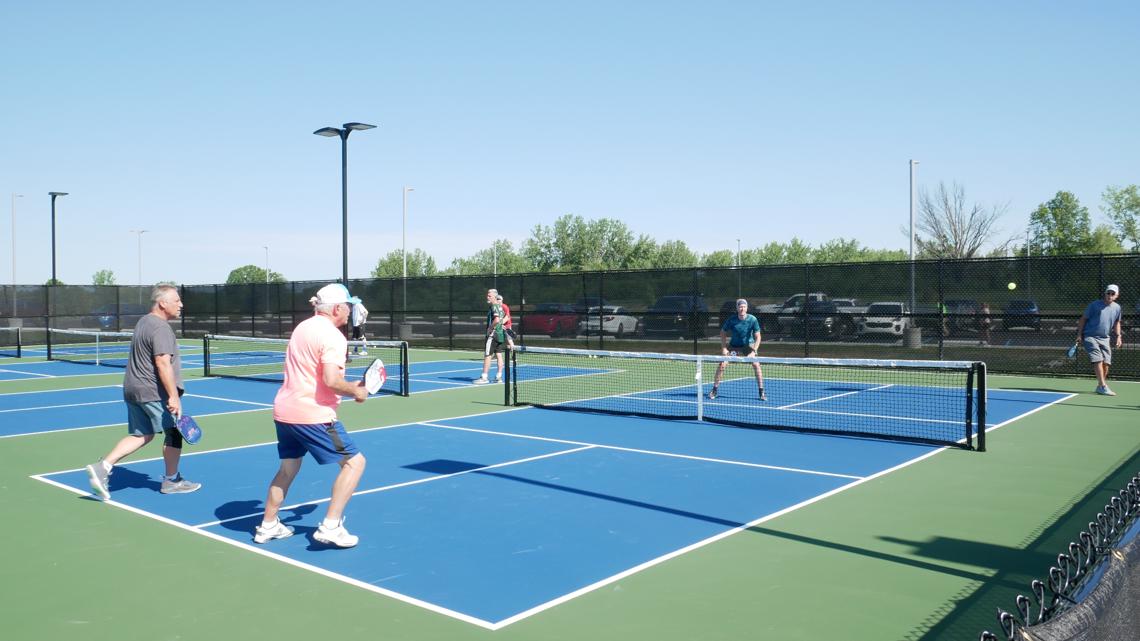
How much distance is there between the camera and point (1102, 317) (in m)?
14.3

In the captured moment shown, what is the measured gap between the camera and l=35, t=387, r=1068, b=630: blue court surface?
5.70m

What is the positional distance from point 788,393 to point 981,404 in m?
6.37

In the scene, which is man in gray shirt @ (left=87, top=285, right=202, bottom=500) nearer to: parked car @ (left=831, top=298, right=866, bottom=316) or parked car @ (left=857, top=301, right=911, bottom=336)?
parked car @ (left=857, top=301, right=911, bottom=336)

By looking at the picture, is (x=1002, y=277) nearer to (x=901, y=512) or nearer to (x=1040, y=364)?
(x=1040, y=364)

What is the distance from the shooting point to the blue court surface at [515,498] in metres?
5.70

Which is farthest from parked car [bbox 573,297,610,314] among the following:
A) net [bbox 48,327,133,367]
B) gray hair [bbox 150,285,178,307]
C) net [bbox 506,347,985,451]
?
gray hair [bbox 150,285,178,307]

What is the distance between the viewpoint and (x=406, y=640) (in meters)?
4.60

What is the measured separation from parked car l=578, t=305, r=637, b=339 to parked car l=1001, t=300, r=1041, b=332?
1037 cm

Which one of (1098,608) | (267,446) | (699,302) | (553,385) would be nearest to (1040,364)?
(699,302)

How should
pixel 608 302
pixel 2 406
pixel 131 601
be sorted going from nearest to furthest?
A: pixel 131 601, pixel 2 406, pixel 608 302

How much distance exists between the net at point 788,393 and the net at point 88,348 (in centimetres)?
1091

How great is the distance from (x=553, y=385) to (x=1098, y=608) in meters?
14.8

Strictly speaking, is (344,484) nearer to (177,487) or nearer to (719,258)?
(177,487)

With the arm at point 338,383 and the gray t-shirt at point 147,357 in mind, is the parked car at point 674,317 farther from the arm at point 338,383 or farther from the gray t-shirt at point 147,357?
the arm at point 338,383
